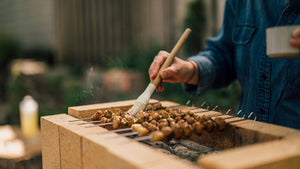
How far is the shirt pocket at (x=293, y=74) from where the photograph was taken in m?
1.36

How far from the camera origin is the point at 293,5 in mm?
1336

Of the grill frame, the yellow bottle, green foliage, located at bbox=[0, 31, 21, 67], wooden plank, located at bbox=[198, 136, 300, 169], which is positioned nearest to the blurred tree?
green foliage, located at bbox=[0, 31, 21, 67]

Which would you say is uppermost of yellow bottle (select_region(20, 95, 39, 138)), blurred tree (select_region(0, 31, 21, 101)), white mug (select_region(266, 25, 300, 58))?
white mug (select_region(266, 25, 300, 58))

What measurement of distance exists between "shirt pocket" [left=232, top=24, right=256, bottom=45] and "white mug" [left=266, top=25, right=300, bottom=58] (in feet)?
2.26

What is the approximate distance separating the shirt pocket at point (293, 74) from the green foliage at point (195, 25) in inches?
115

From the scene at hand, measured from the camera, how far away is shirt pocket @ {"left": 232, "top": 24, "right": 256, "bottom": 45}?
5.32ft

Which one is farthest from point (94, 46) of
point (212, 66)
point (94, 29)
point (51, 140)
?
point (51, 140)

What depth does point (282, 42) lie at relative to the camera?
2.97ft

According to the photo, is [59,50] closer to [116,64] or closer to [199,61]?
[116,64]

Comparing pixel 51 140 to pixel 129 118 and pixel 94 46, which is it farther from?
pixel 94 46

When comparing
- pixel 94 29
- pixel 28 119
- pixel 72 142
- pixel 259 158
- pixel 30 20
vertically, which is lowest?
pixel 28 119

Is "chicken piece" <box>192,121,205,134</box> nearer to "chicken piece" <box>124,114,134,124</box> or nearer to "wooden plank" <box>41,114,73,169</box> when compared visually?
"chicken piece" <box>124,114,134,124</box>

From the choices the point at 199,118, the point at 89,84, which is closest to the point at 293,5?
the point at 199,118

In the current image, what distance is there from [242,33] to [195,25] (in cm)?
272
